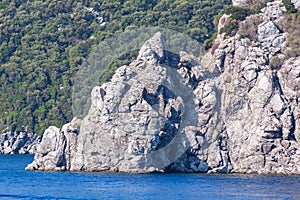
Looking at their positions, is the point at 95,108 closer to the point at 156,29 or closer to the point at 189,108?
the point at 189,108

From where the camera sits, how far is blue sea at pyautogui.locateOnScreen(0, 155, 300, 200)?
2554 inches

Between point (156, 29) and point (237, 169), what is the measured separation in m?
79.1

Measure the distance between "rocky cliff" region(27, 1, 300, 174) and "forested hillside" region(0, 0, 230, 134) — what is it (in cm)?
6302

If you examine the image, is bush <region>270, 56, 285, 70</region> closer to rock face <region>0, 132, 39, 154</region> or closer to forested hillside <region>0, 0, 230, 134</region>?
forested hillside <region>0, 0, 230, 134</region>

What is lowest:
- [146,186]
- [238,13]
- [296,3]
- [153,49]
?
[146,186]

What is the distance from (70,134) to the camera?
82812mm

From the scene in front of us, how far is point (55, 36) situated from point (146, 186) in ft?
345

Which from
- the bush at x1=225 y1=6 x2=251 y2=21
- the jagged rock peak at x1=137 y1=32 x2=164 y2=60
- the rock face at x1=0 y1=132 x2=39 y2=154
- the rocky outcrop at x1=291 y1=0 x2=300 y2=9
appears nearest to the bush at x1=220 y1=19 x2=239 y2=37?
the bush at x1=225 y1=6 x2=251 y2=21

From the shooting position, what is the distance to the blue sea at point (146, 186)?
64.9 meters

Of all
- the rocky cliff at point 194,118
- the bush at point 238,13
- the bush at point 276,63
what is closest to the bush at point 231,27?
the bush at point 238,13

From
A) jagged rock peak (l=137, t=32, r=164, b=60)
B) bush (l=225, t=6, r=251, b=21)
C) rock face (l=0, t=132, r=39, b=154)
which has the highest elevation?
bush (l=225, t=6, r=251, b=21)

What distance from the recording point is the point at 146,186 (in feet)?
232

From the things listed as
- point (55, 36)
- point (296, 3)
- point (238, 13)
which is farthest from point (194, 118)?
point (55, 36)

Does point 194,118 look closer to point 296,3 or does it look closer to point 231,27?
point 231,27
